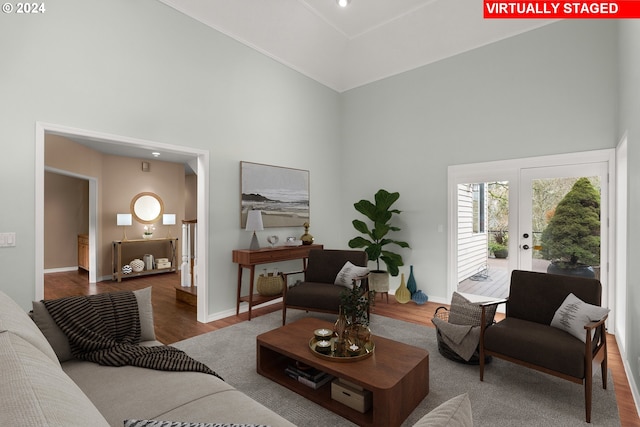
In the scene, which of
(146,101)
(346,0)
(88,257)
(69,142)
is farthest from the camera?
(88,257)

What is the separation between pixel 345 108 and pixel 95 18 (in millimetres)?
4051

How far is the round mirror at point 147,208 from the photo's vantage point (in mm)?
7285

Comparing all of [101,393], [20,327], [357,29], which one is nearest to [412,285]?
[357,29]

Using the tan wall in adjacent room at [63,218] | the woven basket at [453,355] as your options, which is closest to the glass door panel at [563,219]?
the woven basket at [453,355]

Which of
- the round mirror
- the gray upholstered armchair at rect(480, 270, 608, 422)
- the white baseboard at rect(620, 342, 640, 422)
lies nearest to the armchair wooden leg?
the gray upholstered armchair at rect(480, 270, 608, 422)

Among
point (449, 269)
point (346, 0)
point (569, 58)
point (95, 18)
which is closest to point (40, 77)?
point (95, 18)

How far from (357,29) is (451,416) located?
17.6 feet

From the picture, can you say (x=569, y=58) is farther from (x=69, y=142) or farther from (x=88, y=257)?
(x=88, y=257)

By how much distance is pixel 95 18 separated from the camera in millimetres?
3188

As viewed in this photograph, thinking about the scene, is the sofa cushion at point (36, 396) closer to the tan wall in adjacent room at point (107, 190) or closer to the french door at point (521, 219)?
the french door at point (521, 219)

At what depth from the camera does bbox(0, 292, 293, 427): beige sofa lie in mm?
691

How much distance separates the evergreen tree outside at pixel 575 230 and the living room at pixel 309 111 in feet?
1.94

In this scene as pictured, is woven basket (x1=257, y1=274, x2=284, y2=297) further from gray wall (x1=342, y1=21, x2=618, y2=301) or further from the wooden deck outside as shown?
the wooden deck outside

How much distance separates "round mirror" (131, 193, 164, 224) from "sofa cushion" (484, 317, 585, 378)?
731 centimetres
